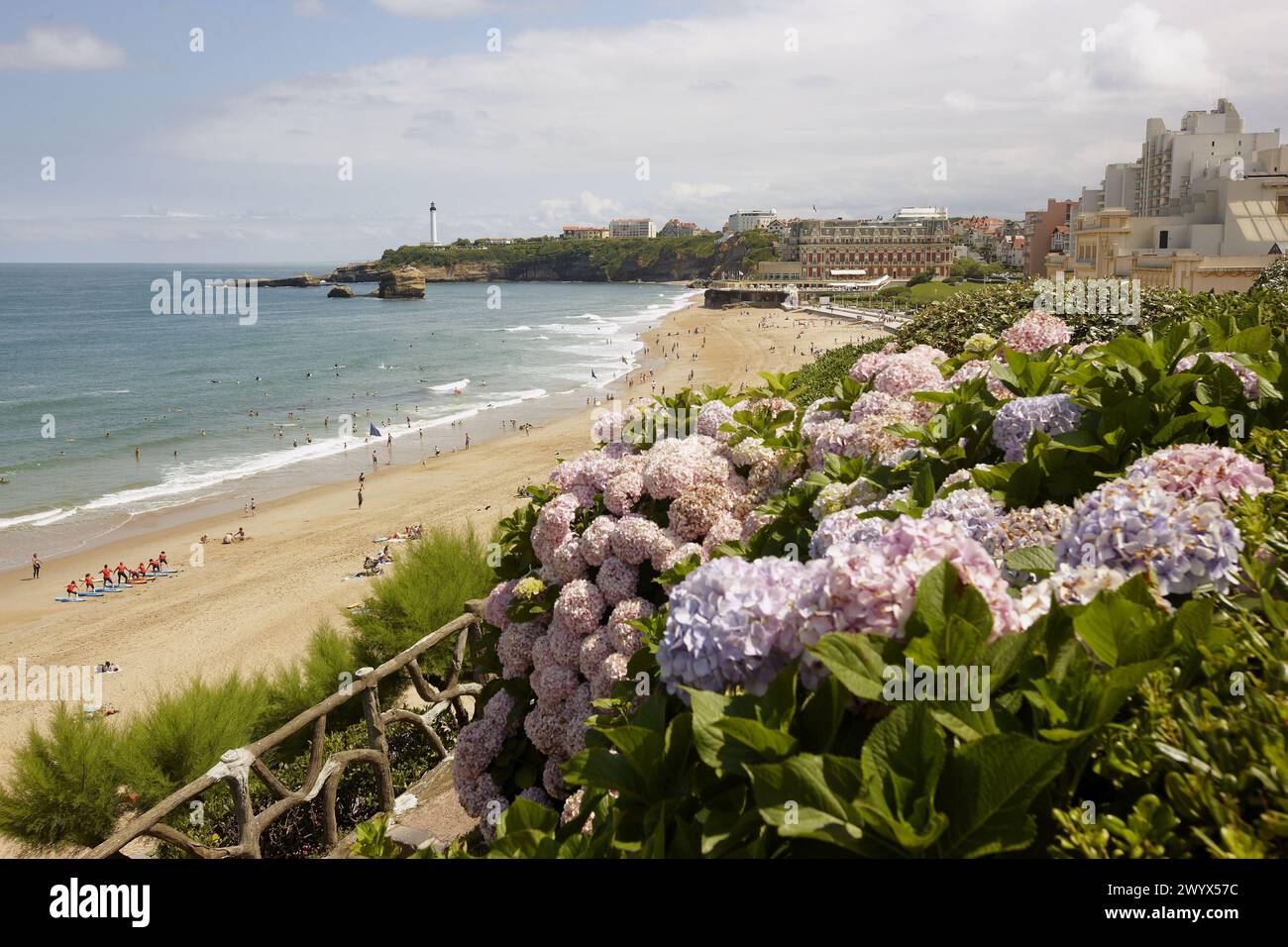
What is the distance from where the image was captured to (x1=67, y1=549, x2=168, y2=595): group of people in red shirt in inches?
1029

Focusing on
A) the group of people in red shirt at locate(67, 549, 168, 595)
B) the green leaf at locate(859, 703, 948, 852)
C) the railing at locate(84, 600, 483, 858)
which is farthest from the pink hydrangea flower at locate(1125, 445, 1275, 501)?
the group of people in red shirt at locate(67, 549, 168, 595)

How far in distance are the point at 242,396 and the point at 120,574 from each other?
34308 millimetres

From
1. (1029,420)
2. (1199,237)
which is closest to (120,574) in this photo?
(1029,420)

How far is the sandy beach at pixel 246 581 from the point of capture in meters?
21.4

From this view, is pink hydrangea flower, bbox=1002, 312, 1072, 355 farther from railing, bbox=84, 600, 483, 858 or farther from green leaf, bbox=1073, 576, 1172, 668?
railing, bbox=84, 600, 483, 858

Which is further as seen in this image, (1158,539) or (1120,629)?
(1158,539)

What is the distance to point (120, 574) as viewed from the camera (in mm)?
26719

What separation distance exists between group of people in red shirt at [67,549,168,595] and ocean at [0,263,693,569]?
4167 millimetres

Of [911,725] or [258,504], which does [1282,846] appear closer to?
[911,725]

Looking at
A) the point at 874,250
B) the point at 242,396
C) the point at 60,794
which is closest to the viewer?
the point at 60,794

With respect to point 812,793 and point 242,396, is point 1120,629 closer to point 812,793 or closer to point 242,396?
point 812,793

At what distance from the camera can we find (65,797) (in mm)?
11648
